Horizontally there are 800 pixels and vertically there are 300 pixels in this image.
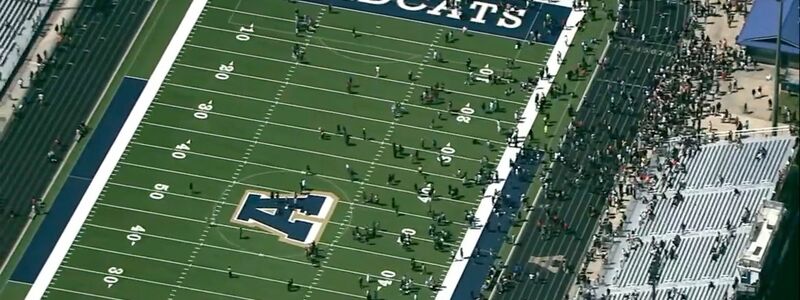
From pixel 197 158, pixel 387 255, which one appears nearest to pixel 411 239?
pixel 387 255

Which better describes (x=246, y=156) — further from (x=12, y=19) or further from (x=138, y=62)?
(x=12, y=19)

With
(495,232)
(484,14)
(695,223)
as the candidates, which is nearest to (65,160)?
(495,232)

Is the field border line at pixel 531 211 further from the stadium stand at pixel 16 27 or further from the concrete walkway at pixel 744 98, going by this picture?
the stadium stand at pixel 16 27

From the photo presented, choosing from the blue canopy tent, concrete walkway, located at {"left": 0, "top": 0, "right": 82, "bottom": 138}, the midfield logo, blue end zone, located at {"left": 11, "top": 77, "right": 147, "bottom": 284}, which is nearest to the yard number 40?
blue end zone, located at {"left": 11, "top": 77, "right": 147, "bottom": 284}

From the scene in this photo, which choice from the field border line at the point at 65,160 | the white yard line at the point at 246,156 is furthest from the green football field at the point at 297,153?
the field border line at the point at 65,160

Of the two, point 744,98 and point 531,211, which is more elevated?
point 744,98

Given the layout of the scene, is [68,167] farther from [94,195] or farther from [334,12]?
[334,12]
